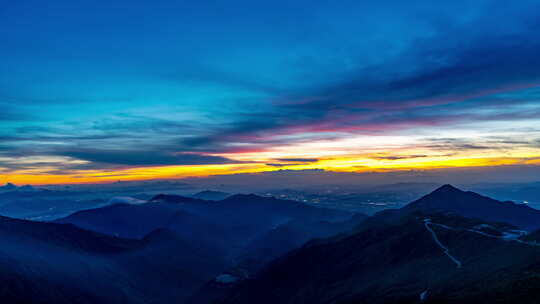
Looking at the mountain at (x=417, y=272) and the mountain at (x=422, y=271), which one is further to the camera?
the mountain at (x=422, y=271)

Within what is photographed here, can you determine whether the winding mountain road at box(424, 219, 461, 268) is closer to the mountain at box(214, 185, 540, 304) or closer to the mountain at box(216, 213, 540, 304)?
the mountain at box(214, 185, 540, 304)

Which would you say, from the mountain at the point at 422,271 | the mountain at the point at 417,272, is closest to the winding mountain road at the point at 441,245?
the mountain at the point at 422,271

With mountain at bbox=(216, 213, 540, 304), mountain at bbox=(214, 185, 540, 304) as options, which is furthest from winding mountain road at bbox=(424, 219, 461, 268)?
mountain at bbox=(216, 213, 540, 304)

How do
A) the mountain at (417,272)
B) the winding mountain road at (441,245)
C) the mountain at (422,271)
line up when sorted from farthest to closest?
the winding mountain road at (441,245) < the mountain at (422,271) < the mountain at (417,272)

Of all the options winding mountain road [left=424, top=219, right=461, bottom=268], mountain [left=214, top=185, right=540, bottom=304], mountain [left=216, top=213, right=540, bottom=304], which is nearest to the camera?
mountain [left=216, top=213, right=540, bottom=304]

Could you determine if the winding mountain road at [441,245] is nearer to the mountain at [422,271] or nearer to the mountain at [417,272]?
the mountain at [422,271]

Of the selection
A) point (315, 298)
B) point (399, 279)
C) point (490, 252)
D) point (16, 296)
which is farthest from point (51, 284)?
point (490, 252)

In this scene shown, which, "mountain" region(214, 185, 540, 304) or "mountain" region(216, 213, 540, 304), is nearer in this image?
"mountain" region(216, 213, 540, 304)

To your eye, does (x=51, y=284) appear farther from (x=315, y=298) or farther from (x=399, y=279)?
(x=399, y=279)

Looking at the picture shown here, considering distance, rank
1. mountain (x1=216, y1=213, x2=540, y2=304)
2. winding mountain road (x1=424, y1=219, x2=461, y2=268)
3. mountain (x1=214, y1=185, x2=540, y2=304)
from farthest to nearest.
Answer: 1. winding mountain road (x1=424, y1=219, x2=461, y2=268)
2. mountain (x1=214, y1=185, x2=540, y2=304)
3. mountain (x1=216, y1=213, x2=540, y2=304)
